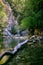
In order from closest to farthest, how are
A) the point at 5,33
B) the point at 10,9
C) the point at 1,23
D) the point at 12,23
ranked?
the point at 5,33, the point at 1,23, the point at 12,23, the point at 10,9

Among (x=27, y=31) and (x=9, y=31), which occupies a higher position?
(x=27, y=31)

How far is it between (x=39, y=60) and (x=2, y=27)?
73.4ft

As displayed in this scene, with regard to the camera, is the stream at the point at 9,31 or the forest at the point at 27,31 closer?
the forest at the point at 27,31

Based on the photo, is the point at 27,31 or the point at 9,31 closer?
the point at 27,31

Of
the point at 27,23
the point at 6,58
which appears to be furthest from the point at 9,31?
the point at 6,58

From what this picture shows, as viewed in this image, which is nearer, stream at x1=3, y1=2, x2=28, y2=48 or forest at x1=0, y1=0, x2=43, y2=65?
forest at x1=0, y1=0, x2=43, y2=65

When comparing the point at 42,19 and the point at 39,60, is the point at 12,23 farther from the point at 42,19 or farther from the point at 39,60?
the point at 39,60

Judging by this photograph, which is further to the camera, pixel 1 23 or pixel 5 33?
pixel 1 23

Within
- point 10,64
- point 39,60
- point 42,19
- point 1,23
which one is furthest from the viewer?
point 1,23

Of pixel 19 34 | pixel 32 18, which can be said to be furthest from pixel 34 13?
pixel 19 34

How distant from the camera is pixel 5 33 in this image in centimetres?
3144

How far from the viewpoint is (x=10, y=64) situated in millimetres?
10766

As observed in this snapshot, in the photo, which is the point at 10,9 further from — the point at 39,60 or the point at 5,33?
the point at 39,60

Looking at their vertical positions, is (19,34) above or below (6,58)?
below
